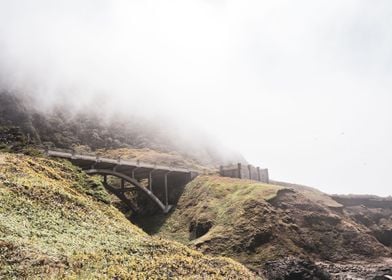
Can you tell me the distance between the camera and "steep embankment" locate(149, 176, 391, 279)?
→ 58688 millimetres

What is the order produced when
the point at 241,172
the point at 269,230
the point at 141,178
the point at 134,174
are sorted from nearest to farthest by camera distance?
the point at 269,230
the point at 134,174
the point at 141,178
the point at 241,172

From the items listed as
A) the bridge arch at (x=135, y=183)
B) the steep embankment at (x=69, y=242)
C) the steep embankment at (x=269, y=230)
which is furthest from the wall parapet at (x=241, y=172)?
the steep embankment at (x=69, y=242)

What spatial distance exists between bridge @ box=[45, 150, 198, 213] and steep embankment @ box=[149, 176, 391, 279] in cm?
627

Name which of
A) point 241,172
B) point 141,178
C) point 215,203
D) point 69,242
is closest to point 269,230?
point 215,203

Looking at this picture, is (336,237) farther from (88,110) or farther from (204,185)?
(88,110)

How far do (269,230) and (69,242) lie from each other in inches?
1561

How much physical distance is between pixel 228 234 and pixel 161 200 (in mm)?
25163

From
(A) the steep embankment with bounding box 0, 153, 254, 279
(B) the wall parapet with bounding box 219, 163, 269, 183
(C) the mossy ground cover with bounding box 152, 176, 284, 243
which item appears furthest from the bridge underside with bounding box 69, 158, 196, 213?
(A) the steep embankment with bounding box 0, 153, 254, 279

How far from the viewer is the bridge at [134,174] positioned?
67188 mm

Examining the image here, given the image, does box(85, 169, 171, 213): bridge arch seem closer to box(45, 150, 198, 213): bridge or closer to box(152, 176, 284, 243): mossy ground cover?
box(45, 150, 198, 213): bridge

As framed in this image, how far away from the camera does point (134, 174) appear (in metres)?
84.3

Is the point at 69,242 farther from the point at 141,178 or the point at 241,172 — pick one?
the point at 241,172

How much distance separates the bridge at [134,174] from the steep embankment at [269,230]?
247 inches

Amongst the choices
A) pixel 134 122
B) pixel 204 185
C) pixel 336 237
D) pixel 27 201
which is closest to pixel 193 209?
pixel 204 185
